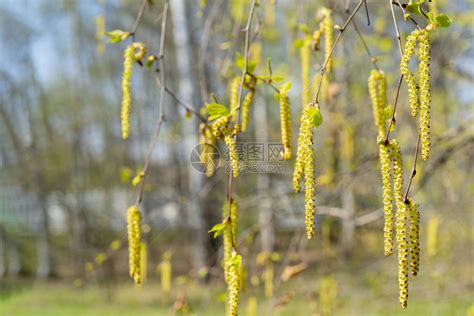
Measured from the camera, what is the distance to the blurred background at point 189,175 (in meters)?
3.72

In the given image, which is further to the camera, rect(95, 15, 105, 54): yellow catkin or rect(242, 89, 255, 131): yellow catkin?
rect(95, 15, 105, 54): yellow catkin

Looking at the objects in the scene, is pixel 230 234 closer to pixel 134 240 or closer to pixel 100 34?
pixel 134 240

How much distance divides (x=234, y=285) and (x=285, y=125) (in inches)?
16.2

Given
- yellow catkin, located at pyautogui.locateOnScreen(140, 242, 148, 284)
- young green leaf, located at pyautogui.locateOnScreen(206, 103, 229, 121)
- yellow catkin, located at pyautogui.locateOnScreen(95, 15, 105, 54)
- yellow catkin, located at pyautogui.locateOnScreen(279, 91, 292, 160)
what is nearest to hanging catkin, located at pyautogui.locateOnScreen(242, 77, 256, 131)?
yellow catkin, located at pyautogui.locateOnScreen(279, 91, 292, 160)

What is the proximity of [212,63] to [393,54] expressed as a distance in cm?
296

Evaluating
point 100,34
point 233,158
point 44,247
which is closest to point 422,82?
point 233,158

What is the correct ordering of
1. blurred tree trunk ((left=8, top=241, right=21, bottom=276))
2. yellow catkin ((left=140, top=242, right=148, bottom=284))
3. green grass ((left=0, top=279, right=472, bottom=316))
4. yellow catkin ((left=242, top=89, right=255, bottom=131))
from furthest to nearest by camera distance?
blurred tree trunk ((left=8, top=241, right=21, bottom=276))
green grass ((left=0, top=279, right=472, bottom=316))
yellow catkin ((left=140, top=242, right=148, bottom=284))
yellow catkin ((left=242, top=89, right=255, bottom=131))

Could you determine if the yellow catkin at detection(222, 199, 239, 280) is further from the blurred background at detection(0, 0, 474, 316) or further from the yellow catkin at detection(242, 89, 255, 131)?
the blurred background at detection(0, 0, 474, 316)

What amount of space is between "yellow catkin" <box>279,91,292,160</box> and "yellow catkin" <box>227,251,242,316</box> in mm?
273

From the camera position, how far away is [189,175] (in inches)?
316

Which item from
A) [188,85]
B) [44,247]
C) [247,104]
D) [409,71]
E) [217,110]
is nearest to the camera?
[409,71]

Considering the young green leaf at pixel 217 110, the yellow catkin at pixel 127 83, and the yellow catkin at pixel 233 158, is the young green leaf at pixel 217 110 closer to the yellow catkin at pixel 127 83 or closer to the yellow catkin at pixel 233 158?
the yellow catkin at pixel 233 158

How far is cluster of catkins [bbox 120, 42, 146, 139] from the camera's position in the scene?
4.70ft

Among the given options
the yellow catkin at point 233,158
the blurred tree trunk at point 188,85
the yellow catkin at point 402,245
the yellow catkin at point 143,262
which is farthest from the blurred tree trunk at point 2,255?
the yellow catkin at point 402,245
